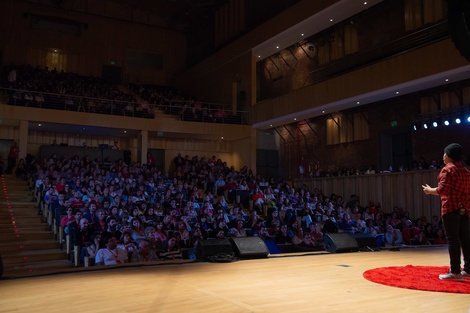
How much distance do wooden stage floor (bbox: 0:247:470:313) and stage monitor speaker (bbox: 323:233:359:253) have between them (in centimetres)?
113

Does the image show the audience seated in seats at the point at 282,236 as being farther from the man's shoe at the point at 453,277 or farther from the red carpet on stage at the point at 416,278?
the man's shoe at the point at 453,277

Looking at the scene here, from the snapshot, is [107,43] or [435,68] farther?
[107,43]

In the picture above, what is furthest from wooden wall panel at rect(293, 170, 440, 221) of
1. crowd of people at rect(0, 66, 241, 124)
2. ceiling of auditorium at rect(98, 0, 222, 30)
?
ceiling of auditorium at rect(98, 0, 222, 30)

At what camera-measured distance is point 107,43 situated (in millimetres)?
20359

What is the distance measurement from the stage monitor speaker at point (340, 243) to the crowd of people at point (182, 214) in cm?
59

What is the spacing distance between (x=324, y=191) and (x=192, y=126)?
521cm

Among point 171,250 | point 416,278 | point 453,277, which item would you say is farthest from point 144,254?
point 453,277

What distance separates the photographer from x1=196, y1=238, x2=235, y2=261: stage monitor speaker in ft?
17.4

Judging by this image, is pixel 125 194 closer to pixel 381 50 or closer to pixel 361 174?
pixel 361 174

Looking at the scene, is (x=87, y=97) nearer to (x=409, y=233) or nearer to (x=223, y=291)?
(x=409, y=233)

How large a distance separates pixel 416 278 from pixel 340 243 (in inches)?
94.0

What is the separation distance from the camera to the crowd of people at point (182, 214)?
7.21 m

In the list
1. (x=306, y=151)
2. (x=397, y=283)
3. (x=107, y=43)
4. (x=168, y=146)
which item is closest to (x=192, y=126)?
(x=168, y=146)

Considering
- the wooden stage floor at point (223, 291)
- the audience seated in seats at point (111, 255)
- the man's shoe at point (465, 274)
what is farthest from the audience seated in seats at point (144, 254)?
the man's shoe at point (465, 274)
